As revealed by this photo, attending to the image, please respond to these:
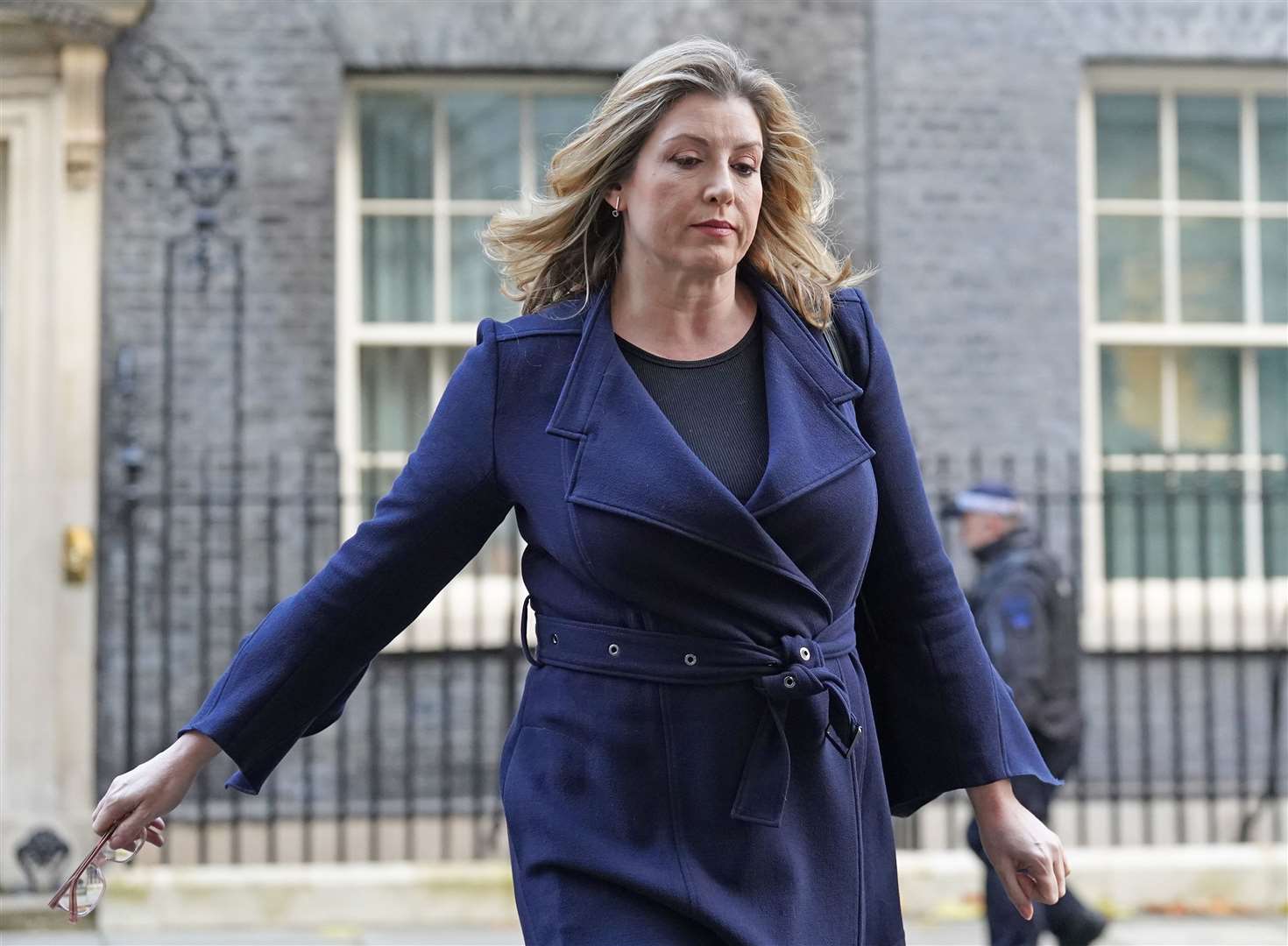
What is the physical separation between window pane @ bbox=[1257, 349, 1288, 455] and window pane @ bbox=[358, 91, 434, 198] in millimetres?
4330

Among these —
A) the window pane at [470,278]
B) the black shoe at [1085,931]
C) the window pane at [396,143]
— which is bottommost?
the black shoe at [1085,931]

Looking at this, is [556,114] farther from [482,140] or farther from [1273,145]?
[1273,145]

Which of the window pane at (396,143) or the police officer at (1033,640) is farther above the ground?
the window pane at (396,143)

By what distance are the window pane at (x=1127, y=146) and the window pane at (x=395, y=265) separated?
11.1 feet

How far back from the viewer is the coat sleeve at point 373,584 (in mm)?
2738

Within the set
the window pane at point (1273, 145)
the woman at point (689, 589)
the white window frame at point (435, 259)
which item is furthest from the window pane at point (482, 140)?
the woman at point (689, 589)

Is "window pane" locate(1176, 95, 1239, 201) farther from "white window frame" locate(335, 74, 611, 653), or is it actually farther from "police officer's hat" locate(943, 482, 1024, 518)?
"police officer's hat" locate(943, 482, 1024, 518)

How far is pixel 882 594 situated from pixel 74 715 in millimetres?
6360

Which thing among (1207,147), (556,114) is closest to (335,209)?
(556,114)

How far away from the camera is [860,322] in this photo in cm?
294

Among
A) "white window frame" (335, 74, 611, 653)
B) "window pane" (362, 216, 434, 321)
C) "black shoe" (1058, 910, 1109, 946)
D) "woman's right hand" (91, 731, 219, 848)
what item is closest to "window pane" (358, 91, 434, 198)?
"white window frame" (335, 74, 611, 653)

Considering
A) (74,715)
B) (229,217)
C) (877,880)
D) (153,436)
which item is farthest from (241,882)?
(877,880)

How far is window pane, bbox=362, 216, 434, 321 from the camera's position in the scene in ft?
29.6

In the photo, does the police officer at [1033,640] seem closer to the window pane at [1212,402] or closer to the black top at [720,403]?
the window pane at [1212,402]
